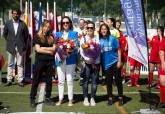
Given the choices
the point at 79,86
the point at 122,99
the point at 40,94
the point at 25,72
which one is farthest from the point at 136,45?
the point at 25,72

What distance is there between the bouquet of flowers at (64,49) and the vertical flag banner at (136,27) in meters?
1.35

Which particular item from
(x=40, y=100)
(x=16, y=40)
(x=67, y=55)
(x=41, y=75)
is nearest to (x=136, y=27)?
(x=67, y=55)

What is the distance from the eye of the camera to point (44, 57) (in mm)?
10891

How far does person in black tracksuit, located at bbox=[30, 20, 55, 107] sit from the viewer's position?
10.8 m

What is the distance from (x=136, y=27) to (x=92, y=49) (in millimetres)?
1282

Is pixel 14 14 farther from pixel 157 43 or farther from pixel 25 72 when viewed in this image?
pixel 157 43

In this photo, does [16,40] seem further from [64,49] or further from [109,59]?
[109,59]

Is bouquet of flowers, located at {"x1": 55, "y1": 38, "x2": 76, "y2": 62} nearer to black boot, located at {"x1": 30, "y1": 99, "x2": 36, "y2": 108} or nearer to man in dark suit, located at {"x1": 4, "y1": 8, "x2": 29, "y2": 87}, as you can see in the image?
black boot, located at {"x1": 30, "y1": 99, "x2": 36, "y2": 108}

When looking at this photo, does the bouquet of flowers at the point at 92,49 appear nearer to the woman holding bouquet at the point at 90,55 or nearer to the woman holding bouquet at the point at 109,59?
the woman holding bouquet at the point at 90,55

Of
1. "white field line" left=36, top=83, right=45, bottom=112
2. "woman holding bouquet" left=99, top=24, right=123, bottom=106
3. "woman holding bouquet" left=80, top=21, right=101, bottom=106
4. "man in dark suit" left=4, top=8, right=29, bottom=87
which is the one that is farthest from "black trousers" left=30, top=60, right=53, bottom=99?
"man in dark suit" left=4, top=8, right=29, bottom=87

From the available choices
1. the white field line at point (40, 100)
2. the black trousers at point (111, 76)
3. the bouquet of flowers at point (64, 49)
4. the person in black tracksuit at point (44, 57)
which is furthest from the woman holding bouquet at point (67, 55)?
the black trousers at point (111, 76)

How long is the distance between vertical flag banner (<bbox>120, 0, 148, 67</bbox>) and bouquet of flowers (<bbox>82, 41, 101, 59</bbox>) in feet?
3.04

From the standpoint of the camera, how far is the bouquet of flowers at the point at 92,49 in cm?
1078

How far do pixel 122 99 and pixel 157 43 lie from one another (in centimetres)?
307
